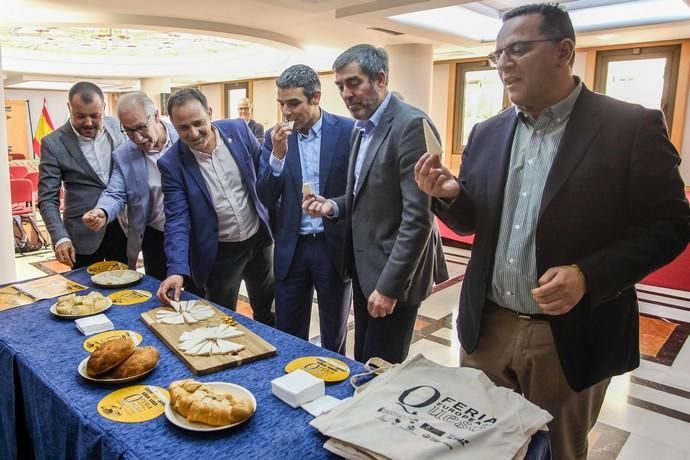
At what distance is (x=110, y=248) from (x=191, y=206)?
76 cm

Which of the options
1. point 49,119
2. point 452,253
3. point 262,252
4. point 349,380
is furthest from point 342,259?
point 49,119

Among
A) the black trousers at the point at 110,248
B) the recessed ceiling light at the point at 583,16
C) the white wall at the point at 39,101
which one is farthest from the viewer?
the white wall at the point at 39,101

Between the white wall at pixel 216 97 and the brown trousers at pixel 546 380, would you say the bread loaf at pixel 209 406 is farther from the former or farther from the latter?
the white wall at pixel 216 97

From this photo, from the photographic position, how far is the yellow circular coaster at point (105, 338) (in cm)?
146

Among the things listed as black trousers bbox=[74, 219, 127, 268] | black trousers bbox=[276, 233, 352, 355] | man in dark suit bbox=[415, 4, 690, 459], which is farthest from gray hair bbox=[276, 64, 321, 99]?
black trousers bbox=[74, 219, 127, 268]

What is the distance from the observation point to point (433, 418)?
100 centimetres

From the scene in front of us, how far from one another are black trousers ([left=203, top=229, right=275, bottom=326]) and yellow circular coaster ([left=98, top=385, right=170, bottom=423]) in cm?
109

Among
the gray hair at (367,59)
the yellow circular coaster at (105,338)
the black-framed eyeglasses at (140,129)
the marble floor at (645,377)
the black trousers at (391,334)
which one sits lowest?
the marble floor at (645,377)

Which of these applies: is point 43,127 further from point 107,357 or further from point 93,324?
point 107,357

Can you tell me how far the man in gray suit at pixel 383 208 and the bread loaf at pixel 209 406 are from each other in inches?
27.0

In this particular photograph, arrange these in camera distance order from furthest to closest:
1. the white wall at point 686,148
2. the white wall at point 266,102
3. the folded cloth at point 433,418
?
the white wall at point 266,102
the white wall at point 686,148
the folded cloth at point 433,418

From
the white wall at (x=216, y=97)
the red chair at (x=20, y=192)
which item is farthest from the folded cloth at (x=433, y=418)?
the white wall at (x=216, y=97)

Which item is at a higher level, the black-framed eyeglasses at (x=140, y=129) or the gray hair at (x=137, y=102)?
the gray hair at (x=137, y=102)

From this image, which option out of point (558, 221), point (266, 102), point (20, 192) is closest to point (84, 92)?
point (558, 221)
